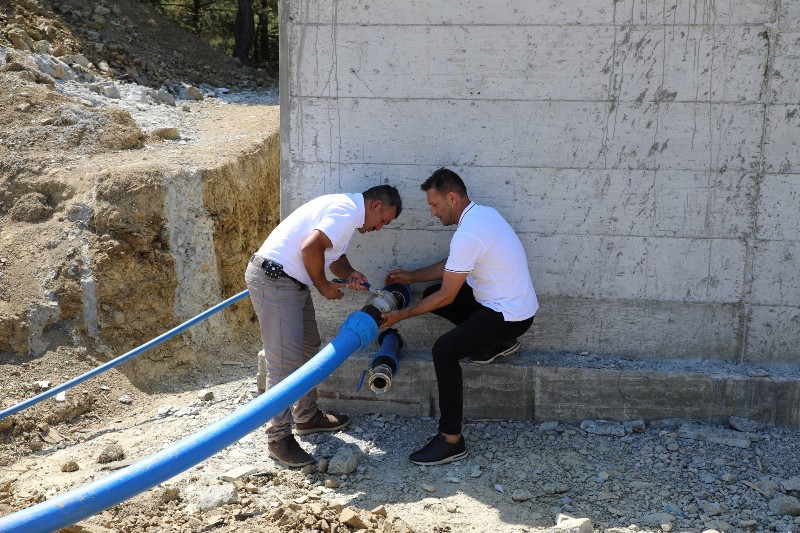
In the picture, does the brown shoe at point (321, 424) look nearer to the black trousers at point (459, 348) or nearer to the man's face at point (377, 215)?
the black trousers at point (459, 348)

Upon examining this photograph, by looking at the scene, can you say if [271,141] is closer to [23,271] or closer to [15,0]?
[23,271]

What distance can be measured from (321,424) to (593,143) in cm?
255

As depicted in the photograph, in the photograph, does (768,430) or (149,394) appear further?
(149,394)

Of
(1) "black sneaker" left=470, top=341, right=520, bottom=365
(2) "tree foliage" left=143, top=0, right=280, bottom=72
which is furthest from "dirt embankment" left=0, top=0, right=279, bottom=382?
(2) "tree foliage" left=143, top=0, right=280, bottom=72

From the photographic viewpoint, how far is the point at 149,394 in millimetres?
7133

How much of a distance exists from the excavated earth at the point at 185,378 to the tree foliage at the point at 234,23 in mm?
4924

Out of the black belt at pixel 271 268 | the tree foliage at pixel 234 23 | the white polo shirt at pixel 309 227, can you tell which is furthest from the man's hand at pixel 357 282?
the tree foliage at pixel 234 23

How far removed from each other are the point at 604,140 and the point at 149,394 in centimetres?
443

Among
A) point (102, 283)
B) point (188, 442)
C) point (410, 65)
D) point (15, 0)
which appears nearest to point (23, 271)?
point (102, 283)

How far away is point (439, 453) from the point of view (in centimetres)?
498

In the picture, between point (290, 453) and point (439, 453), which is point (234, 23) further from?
point (439, 453)

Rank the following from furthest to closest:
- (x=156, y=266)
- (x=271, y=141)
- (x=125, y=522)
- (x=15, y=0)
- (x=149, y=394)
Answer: (x=15, y=0) < (x=271, y=141) < (x=156, y=266) < (x=149, y=394) < (x=125, y=522)

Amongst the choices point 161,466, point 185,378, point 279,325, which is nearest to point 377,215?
point 279,325

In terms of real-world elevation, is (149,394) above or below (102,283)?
below
